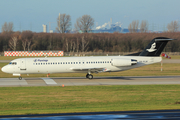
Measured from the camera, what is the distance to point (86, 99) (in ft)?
67.7

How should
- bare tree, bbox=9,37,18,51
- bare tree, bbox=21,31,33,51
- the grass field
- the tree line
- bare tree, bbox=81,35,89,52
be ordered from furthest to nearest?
1. bare tree, bbox=81,35,89,52
2. the tree line
3. bare tree, bbox=21,31,33,51
4. bare tree, bbox=9,37,18,51
5. the grass field

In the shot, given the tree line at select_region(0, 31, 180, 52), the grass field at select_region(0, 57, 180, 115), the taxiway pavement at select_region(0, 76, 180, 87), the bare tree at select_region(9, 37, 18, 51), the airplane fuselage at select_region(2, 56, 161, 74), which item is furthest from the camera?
the tree line at select_region(0, 31, 180, 52)

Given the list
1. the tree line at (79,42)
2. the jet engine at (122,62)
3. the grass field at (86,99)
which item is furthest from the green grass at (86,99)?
the tree line at (79,42)

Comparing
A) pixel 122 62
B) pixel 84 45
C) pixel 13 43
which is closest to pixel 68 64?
pixel 122 62

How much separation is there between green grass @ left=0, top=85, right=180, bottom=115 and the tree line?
88.6 m

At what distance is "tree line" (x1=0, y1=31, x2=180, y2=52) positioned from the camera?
117 metres

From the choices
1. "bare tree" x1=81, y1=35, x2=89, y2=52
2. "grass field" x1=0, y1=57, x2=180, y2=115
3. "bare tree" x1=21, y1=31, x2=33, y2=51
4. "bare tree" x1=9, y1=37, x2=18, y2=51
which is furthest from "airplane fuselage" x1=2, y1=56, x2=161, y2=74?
"bare tree" x1=81, y1=35, x2=89, y2=52

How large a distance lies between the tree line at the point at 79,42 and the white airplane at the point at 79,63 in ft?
259

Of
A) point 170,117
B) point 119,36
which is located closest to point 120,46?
point 119,36

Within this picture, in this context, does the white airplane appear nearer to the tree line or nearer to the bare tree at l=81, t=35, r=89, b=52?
the tree line

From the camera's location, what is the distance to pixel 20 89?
2555 centimetres

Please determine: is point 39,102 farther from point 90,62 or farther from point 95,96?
point 90,62

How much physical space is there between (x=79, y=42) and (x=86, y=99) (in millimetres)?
101990

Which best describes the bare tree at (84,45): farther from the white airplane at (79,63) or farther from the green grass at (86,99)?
the green grass at (86,99)
